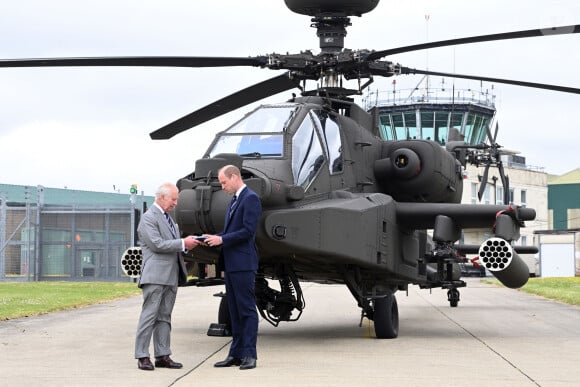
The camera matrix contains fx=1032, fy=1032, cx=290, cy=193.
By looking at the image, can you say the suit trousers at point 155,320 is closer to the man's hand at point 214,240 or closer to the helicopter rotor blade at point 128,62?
the man's hand at point 214,240

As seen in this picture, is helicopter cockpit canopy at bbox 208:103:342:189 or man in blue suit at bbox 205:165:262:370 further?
helicopter cockpit canopy at bbox 208:103:342:189

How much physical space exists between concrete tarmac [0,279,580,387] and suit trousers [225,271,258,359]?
31 cm

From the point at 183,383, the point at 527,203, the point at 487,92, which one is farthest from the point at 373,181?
the point at 527,203

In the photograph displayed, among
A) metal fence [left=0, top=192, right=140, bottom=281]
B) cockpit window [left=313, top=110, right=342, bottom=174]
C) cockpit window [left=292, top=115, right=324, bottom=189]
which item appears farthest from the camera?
metal fence [left=0, top=192, right=140, bottom=281]

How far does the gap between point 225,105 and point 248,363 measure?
5929 millimetres

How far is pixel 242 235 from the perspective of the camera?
10219 millimetres

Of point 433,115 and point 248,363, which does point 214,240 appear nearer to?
point 248,363

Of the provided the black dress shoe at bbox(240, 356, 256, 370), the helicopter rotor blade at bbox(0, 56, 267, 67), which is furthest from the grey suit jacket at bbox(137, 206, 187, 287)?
the helicopter rotor blade at bbox(0, 56, 267, 67)

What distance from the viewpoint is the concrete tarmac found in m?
9.21

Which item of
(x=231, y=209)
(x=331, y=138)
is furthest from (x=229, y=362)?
(x=331, y=138)

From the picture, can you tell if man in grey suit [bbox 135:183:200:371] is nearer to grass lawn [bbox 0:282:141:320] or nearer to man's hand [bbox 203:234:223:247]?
man's hand [bbox 203:234:223:247]

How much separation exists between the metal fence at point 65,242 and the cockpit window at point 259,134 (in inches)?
1050

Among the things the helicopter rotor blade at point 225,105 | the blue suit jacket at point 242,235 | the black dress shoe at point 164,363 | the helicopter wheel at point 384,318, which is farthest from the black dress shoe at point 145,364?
the helicopter rotor blade at point 225,105

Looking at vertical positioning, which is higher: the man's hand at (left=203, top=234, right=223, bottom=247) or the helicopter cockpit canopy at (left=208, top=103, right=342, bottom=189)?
the helicopter cockpit canopy at (left=208, top=103, right=342, bottom=189)
